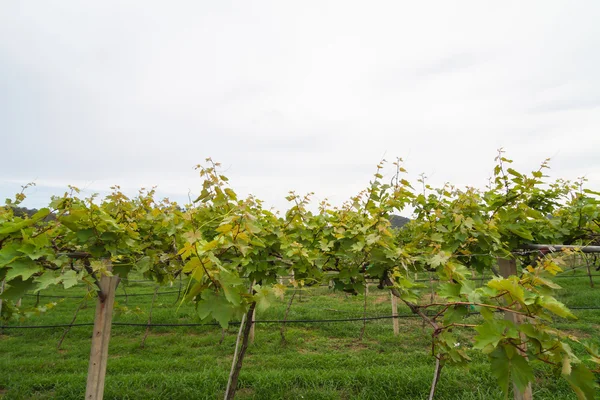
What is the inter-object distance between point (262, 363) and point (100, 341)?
2980mm

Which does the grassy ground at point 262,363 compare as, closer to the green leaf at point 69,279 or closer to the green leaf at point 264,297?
the green leaf at point 69,279

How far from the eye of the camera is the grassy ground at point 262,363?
3941 mm

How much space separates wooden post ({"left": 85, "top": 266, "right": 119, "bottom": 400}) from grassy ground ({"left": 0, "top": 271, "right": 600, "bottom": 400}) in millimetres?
1544

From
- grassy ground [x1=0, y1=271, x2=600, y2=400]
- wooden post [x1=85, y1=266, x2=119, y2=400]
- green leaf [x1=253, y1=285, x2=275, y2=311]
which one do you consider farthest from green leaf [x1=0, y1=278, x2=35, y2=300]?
grassy ground [x1=0, y1=271, x2=600, y2=400]

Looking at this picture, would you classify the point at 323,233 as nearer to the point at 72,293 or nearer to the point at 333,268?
the point at 333,268

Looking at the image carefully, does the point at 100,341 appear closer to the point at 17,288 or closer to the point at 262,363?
the point at 17,288

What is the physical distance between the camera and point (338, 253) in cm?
217

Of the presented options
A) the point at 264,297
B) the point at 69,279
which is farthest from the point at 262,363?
the point at 264,297

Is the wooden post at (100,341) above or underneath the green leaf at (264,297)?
underneath

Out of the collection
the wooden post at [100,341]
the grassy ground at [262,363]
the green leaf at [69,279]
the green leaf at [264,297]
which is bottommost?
the grassy ground at [262,363]

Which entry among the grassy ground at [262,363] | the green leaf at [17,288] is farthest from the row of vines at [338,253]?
the grassy ground at [262,363]

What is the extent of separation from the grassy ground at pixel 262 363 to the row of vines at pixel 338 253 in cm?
166

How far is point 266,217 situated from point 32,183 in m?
2.18

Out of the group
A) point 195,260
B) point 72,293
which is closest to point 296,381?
point 195,260
